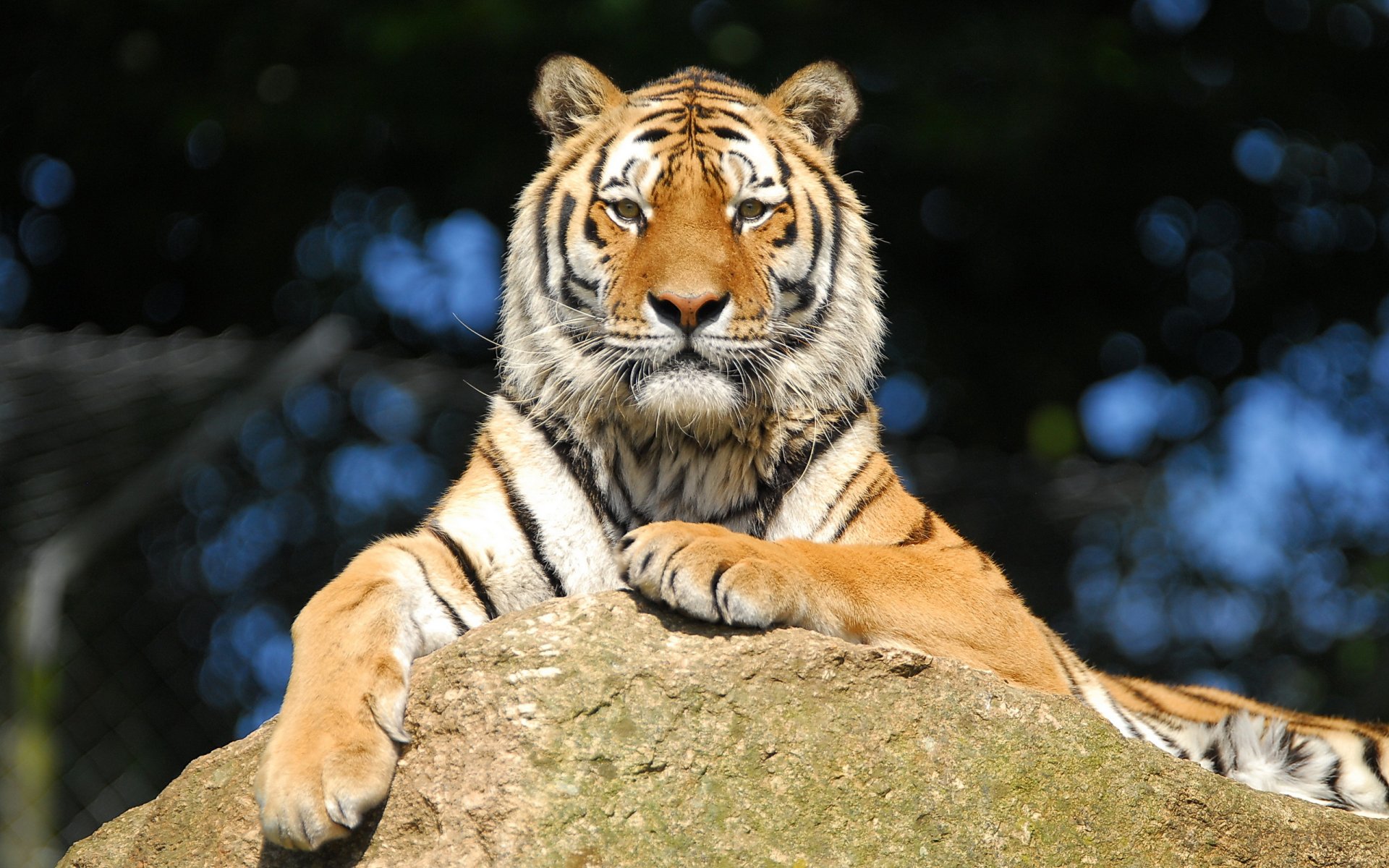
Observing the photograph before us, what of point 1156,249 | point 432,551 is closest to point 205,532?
point 432,551

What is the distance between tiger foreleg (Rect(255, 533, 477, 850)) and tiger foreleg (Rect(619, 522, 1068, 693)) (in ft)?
1.43

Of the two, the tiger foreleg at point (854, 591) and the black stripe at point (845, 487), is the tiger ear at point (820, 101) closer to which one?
the black stripe at point (845, 487)

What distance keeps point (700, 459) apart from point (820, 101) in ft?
3.36

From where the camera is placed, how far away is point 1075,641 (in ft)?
19.6

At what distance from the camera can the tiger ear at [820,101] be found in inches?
133

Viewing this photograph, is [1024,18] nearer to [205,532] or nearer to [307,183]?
[307,183]

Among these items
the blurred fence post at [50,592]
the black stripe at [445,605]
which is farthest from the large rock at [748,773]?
the blurred fence post at [50,592]

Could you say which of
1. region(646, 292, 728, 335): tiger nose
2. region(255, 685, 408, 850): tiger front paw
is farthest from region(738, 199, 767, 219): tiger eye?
region(255, 685, 408, 850): tiger front paw

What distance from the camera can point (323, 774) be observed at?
208 centimetres

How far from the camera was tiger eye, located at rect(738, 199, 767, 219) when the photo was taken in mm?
3035

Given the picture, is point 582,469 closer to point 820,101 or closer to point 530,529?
point 530,529

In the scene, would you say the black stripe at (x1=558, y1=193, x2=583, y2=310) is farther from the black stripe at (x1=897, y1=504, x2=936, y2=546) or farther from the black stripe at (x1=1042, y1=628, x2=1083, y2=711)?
the black stripe at (x1=1042, y1=628, x2=1083, y2=711)

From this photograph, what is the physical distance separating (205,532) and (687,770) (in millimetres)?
4437

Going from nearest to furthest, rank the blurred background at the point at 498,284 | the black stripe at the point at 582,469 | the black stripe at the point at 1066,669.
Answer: the black stripe at the point at 582,469
the black stripe at the point at 1066,669
the blurred background at the point at 498,284
